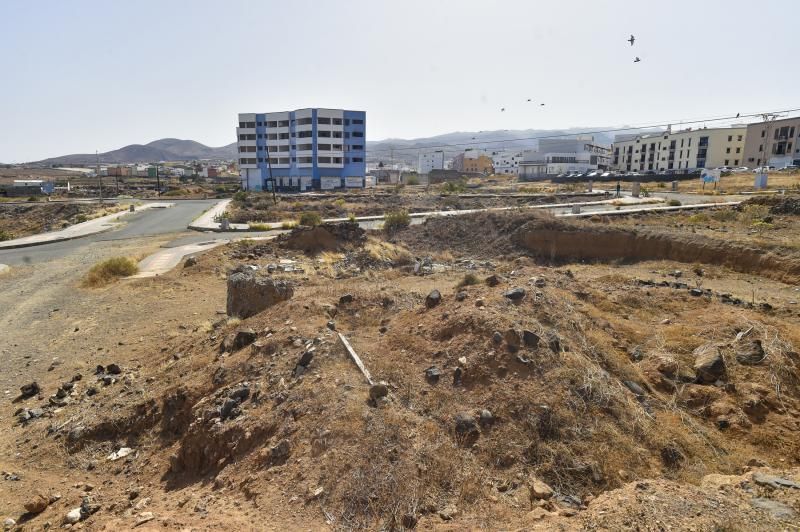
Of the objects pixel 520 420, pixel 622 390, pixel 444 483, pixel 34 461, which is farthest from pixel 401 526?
pixel 34 461

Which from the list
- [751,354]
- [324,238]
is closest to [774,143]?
[324,238]

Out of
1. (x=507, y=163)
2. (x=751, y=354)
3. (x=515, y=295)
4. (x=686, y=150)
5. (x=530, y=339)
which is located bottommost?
(x=751, y=354)

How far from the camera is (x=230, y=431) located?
709 cm

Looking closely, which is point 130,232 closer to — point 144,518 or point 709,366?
point 144,518

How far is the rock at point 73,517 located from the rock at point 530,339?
6383mm

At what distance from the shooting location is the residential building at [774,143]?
8450 centimetres

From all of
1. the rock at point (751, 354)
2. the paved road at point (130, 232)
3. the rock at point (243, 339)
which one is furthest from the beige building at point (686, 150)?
the rock at point (243, 339)

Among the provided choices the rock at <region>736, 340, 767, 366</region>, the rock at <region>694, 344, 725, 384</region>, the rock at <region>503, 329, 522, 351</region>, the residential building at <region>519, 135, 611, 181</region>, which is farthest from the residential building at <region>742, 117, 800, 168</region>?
the rock at <region>503, 329, 522, 351</region>

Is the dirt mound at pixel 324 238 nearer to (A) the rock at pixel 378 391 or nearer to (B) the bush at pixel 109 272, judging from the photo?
(B) the bush at pixel 109 272

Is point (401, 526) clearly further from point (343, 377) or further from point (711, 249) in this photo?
point (711, 249)

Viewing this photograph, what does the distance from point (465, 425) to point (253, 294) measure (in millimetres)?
8187

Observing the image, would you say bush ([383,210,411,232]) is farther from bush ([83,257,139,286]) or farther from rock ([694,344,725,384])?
rock ([694,344,725,384])

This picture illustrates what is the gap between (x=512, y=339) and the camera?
314 inches

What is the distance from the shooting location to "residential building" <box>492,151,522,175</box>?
5605 inches
